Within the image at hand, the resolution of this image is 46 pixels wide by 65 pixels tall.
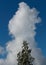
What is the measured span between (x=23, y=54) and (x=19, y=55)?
1387mm

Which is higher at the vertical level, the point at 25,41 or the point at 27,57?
the point at 25,41

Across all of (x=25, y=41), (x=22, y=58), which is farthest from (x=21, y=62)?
(x=25, y=41)

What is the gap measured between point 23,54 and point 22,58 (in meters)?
1.38

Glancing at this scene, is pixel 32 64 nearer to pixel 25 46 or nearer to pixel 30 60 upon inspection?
pixel 30 60

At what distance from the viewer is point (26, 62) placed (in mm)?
68688

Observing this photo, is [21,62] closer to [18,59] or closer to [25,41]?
[18,59]

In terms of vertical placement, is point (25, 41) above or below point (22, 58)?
above

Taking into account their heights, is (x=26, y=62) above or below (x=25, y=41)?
below

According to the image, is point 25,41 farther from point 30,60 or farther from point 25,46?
point 30,60

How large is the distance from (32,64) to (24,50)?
5.21 meters

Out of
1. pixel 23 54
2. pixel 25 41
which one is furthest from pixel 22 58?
pixel 25 41

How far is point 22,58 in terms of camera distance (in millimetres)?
69312

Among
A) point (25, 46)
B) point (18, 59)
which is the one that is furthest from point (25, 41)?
point (18, 59)

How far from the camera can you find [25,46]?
7119 cm
